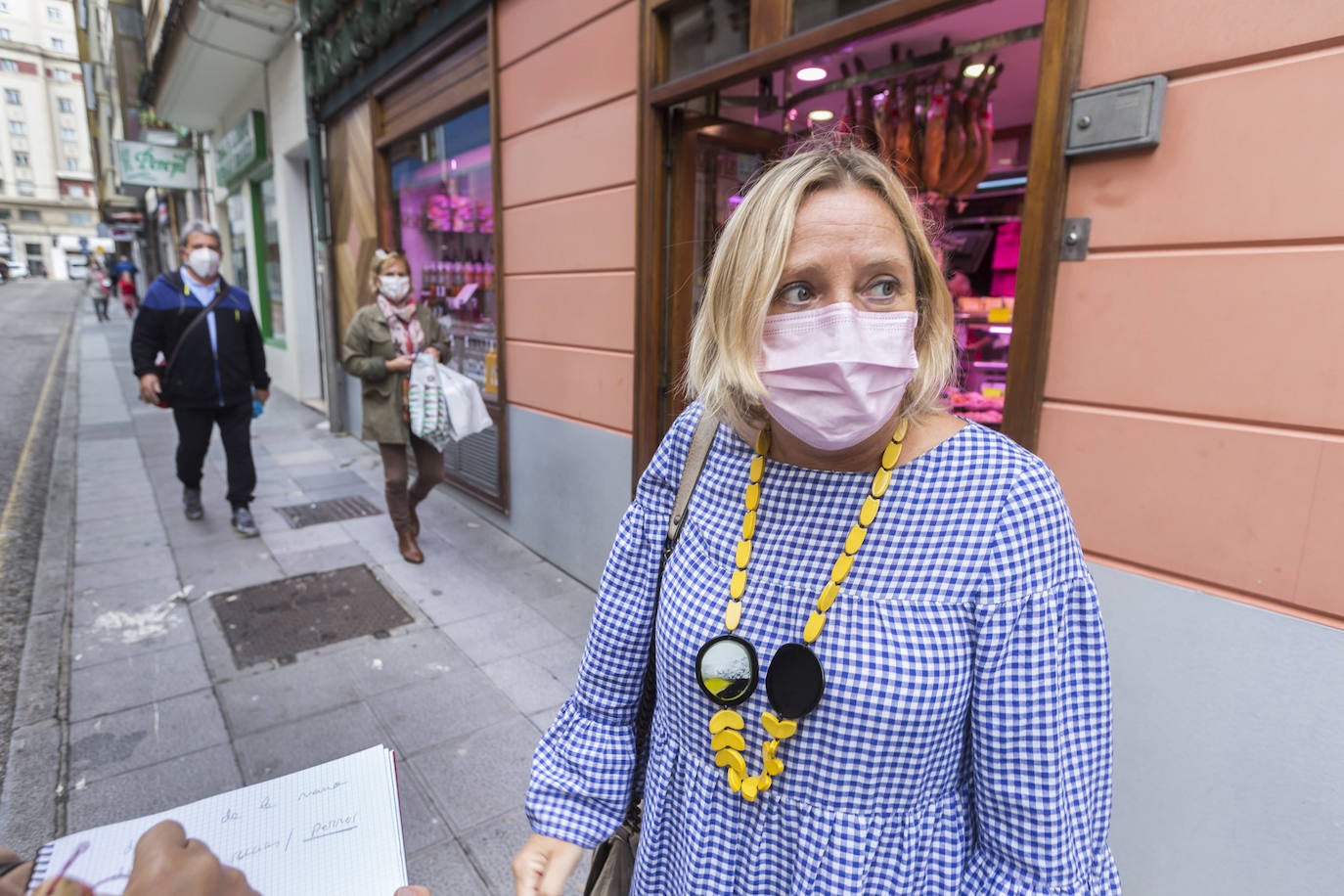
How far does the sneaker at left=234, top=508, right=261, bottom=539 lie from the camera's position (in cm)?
500

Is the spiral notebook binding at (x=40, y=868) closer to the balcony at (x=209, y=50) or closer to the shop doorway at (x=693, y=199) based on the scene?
the shop doorway at (x=693, y=199)

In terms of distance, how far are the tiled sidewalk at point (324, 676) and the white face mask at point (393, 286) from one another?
5.38 feet

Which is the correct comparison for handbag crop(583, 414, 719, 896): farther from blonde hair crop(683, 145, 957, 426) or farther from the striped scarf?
the striped scarf

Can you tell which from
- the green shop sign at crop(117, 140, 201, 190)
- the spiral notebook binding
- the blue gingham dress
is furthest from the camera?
the green shop sign at crop(117, 140, 201, 190)

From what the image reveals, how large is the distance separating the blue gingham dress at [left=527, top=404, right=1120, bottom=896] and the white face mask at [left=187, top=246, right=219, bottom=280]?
4.67 metres

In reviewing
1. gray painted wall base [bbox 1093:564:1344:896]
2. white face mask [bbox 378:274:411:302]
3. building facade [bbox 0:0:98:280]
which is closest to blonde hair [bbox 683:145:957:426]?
gray painted wall base [bbox 1093:564:1344:896]

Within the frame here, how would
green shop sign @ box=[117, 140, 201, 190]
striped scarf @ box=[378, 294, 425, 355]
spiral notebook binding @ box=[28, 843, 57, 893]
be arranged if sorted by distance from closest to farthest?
spiral notebook binding @ box=[28, 843, 57, 893], striped scarf @ box=[378, 294, 425, 355], green shop sign @ box=[117, 140, 201, 190]

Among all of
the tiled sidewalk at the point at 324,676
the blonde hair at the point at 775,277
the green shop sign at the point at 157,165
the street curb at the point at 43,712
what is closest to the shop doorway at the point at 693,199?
the tiled sidewalk at the point at 324,676

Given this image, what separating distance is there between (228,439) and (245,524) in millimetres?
591

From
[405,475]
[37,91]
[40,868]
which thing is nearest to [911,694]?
[40,868]

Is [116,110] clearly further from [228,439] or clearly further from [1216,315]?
[1216,315]

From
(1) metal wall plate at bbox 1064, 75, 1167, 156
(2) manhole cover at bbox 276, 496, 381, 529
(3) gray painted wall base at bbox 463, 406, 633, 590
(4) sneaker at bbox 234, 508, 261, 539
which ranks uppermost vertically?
(1) metal wall plate at bbox 1064, 75, 1167, 156

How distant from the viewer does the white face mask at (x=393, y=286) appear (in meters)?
4.41

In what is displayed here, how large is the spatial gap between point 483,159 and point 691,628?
5.15 m
